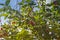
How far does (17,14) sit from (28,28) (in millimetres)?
243

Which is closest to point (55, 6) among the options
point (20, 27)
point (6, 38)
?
point (20, 27)

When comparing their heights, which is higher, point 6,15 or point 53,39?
point 6,15

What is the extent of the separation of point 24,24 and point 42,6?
35cm

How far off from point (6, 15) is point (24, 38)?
0.40 m

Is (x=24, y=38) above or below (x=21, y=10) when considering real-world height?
below

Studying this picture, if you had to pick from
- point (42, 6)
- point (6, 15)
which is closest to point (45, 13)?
point (42, 6)

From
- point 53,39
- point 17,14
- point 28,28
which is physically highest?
point 17,14

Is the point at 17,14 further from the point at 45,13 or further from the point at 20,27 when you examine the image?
the point at 45,13

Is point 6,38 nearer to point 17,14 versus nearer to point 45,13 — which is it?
point 17,14

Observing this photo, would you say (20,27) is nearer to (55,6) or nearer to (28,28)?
(28,28)

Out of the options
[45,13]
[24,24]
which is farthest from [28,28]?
[45,13]

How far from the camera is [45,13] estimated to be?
3.07 metres

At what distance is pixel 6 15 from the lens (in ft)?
10.3

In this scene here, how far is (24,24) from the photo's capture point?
308 cm
